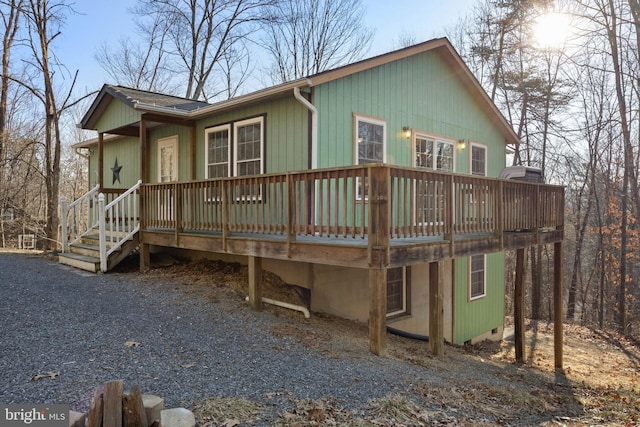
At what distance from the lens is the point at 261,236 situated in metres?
7.18

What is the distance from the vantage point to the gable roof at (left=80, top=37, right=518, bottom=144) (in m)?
7.34

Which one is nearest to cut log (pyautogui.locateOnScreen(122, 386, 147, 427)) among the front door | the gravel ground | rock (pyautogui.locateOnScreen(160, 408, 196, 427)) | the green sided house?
rock (pyautogui.locateOnScreen(160, 408, 196, 427))

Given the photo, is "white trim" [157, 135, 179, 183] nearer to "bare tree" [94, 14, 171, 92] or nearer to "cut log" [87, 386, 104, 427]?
"cut log" [87, 386, 104, 427]

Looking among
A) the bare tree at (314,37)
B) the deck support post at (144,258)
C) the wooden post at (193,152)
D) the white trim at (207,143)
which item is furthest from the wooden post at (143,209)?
the bare tree at (314,37)

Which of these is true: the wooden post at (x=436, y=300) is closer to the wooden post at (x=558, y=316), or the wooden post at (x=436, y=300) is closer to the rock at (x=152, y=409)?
the wooden post at (x=558, y=316)

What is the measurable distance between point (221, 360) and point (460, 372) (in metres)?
3.48

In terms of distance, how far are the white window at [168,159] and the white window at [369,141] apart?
492cm

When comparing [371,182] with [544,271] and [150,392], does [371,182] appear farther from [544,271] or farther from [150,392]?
[544,271]

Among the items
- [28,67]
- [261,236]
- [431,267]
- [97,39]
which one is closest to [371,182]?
[431,267]

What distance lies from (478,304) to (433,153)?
434 cm

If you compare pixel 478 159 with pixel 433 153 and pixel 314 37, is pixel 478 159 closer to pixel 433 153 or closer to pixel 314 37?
pixel 433 153

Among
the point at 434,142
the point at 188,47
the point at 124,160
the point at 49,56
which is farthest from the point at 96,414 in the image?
the point at 188,47

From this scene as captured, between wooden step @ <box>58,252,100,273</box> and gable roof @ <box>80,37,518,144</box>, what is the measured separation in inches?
130

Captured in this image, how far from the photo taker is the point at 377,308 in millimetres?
5309
